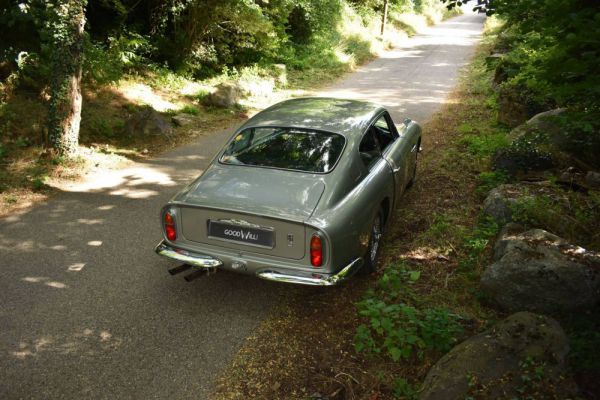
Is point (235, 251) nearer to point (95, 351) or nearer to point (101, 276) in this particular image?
point (95, 351)

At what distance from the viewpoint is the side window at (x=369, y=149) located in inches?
193

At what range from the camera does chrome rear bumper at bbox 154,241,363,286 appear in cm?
388

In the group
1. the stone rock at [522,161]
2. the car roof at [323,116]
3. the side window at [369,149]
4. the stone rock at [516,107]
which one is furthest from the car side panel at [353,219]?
the stone rock at [516,107]

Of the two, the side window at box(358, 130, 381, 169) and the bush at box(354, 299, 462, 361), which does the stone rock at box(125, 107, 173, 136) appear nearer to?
the side window at box(358, 130, 381, 169)

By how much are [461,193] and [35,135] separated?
7818mm

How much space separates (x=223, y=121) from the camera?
446 inches

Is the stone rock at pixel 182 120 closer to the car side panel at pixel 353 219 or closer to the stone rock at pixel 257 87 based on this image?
the stone rock at pixel 257 87

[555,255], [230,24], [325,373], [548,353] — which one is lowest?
[325,373]

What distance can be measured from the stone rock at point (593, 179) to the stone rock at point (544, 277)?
203cm

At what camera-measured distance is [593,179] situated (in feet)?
19.0

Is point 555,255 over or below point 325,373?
over

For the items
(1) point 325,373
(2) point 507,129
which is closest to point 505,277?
(1) point 325,373

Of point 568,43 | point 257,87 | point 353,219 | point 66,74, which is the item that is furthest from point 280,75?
point 568,43

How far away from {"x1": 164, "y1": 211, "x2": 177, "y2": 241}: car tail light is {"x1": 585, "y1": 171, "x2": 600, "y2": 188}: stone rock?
514cm
